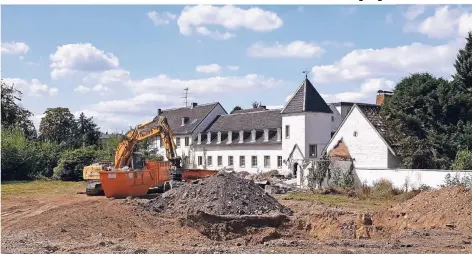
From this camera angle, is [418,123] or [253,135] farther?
[253,135]

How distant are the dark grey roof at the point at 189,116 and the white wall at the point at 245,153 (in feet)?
10.0

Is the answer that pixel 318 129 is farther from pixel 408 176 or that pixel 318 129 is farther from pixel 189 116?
pixel 189 116

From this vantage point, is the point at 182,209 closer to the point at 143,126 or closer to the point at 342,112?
the point at 143,126

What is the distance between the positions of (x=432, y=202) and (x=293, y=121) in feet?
85.6

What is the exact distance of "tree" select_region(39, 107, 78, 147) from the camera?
A: 232 feet

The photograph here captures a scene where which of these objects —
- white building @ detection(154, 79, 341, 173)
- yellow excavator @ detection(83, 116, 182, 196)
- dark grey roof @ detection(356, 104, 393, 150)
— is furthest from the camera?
white building @ detection(154, 79, 341, 173)

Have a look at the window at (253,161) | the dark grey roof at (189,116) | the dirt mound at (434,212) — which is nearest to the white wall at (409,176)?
the dirt mound at (434,212)

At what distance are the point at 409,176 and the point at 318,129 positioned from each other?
638 inches

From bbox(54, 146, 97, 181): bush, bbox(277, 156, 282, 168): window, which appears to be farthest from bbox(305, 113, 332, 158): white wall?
bbox(54, 146, 97, 181): bush

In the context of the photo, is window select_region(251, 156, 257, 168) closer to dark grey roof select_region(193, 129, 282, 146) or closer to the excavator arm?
dark grey roof select_region(193, 129, 282, 146)

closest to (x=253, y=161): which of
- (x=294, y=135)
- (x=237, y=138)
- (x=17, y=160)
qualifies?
(x=237, y=138)

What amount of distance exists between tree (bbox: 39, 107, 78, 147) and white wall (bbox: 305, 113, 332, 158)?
3584 centimetres

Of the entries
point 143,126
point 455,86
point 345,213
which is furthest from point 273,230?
point 455,86

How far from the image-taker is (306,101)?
45.3 metres
